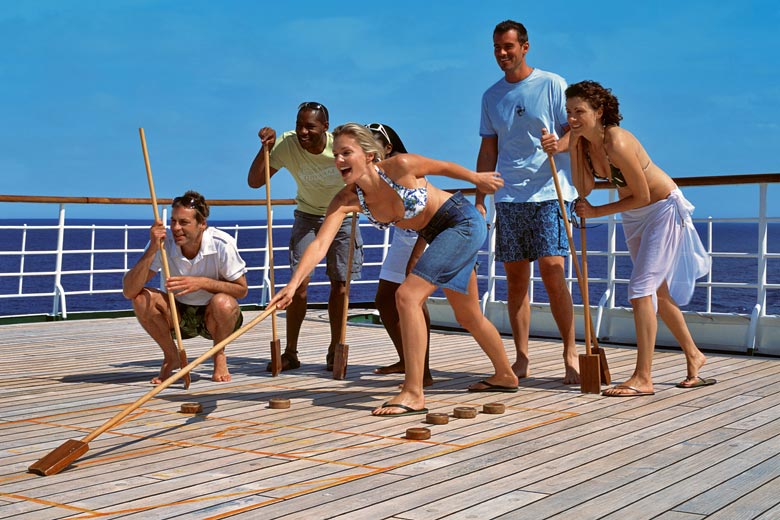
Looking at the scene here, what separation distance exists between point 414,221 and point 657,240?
41.1 inches

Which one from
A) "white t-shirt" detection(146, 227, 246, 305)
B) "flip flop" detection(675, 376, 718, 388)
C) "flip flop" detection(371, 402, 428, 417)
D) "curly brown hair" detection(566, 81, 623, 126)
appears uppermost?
"curly brown hair" detection(566, 81, 623, 126)

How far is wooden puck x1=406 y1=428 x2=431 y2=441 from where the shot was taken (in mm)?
3305

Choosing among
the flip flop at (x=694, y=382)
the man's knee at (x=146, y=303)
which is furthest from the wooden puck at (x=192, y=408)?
the flip flop at (x=694, y=382)

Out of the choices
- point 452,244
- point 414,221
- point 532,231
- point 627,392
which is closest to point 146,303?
point 414,221

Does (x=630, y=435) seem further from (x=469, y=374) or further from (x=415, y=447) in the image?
(x=469, y=374)

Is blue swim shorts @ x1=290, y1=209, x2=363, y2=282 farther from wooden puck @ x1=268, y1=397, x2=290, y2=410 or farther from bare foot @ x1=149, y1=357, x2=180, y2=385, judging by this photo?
wooden puck @ x1=268, y1=397, x2=290, y2=410

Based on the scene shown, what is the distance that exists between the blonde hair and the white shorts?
0.87 meters

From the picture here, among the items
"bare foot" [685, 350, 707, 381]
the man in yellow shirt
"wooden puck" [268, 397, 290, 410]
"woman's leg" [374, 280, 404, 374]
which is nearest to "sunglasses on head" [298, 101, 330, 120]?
the man in yellow shirt

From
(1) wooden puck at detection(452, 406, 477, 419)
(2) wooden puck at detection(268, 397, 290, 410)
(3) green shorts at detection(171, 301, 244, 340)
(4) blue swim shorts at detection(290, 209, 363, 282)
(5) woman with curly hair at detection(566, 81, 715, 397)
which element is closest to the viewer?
(1) wooden puck at detection(452, 406, 477, 419)

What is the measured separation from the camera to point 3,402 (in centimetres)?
416

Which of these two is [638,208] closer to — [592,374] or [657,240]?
[657,240]

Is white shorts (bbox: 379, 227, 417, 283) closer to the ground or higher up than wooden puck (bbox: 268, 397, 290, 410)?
higher up

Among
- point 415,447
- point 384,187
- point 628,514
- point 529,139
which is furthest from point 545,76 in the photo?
point 628,514

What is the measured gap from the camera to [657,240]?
4254mm
